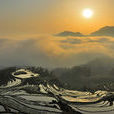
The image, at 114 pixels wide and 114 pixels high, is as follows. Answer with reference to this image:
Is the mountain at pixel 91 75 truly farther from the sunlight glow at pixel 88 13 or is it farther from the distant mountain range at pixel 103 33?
the sunlight glow at pixel 88 13

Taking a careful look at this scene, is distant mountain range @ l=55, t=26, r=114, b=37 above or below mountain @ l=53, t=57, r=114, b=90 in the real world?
above

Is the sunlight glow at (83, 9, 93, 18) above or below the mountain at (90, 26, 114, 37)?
above

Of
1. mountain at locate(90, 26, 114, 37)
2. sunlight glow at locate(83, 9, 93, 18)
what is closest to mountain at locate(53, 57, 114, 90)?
mountain at locate(90, 26, 114, 37)

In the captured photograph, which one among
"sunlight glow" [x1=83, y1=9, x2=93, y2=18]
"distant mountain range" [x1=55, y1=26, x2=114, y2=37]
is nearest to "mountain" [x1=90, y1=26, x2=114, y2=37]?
"distant mountain range" [x1=55, y1=26, x2=114, y2=37]

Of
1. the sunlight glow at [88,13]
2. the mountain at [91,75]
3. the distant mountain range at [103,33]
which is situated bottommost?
the mountain at [91,75]

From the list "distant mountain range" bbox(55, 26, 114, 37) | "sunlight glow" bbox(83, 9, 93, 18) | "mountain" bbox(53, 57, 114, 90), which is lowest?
"mountain" bbox(53, 57, 114, 90)

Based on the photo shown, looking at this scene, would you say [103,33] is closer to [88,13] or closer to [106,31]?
[106,31]

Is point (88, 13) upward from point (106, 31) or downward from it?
upward

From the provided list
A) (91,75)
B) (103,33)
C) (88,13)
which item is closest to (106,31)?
(103,33)

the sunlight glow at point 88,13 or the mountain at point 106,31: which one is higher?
the sunlight glow at point 88,13

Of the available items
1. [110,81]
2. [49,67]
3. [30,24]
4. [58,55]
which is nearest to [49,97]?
[49,67]

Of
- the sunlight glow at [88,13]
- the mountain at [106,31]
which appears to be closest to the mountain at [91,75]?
the mountain at [106,31]

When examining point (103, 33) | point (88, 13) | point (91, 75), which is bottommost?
point (91, 75)

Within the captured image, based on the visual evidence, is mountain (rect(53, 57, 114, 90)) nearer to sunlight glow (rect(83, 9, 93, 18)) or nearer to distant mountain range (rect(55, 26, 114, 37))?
distant mountain range (rect(55, 26, 114, 37))
